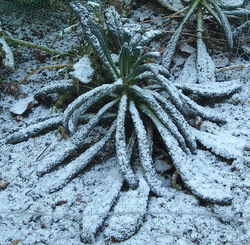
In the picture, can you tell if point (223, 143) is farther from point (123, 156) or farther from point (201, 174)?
point (123, 156)

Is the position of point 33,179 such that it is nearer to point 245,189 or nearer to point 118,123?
point 118,123

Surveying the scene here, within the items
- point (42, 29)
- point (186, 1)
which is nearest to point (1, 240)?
point (42, 29)

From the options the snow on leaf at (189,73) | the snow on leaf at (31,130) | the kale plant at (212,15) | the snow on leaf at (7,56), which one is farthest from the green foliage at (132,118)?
the kale plant at (212,15)

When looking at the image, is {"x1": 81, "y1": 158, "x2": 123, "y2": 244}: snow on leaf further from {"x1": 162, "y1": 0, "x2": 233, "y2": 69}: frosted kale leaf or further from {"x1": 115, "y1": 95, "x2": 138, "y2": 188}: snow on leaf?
{"x1": 162, "y1": 0, "x2": 233, "y2": 69}: frosted kale leaf

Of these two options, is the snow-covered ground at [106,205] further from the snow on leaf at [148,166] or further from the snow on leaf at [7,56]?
the snow on leaf at [7,56]

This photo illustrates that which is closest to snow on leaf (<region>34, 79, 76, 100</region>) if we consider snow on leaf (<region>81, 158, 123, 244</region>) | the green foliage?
the green foliage

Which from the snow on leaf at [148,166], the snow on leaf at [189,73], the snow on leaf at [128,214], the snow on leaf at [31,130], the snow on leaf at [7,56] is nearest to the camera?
the snow on leaf at [128,214]

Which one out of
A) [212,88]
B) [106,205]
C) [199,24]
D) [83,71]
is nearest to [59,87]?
[83,71]
